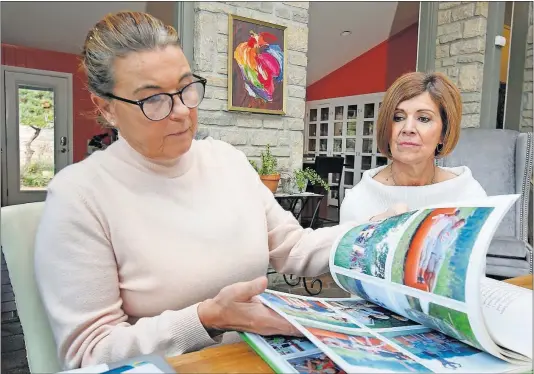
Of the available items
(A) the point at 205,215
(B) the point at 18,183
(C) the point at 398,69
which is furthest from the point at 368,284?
(B) the point at 18,183

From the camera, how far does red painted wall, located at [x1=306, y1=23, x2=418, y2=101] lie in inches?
227

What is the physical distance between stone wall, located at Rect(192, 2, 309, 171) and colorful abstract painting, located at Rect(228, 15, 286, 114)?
0.05m

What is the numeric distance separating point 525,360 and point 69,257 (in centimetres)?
62

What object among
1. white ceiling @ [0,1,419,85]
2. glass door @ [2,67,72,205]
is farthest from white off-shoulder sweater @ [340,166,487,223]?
glass door @ [2,67,72,205]

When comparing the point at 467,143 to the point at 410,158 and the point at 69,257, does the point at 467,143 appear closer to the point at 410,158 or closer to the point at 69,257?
the point at 410,158

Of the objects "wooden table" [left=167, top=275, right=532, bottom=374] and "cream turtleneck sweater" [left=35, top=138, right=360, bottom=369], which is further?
"cream turtleneck sweater" [left=35, top=138, right=360, bottom=369]

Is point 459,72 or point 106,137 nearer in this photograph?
point 459,72

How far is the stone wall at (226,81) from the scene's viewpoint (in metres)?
2.74

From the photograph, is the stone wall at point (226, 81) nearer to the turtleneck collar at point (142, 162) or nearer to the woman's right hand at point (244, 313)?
the turtleneck collar at point (142, 162)

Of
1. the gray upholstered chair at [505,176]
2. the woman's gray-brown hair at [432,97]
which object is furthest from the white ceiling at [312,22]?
the woman's gray-brown hair at [432,97]

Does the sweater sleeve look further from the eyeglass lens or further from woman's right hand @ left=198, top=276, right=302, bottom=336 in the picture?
the eyeglass lens

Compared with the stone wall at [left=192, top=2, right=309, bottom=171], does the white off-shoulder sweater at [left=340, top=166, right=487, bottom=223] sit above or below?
below

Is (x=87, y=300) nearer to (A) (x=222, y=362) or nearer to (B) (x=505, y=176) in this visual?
(A) (x=222, y=362)

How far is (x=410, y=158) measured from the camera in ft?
4.16
